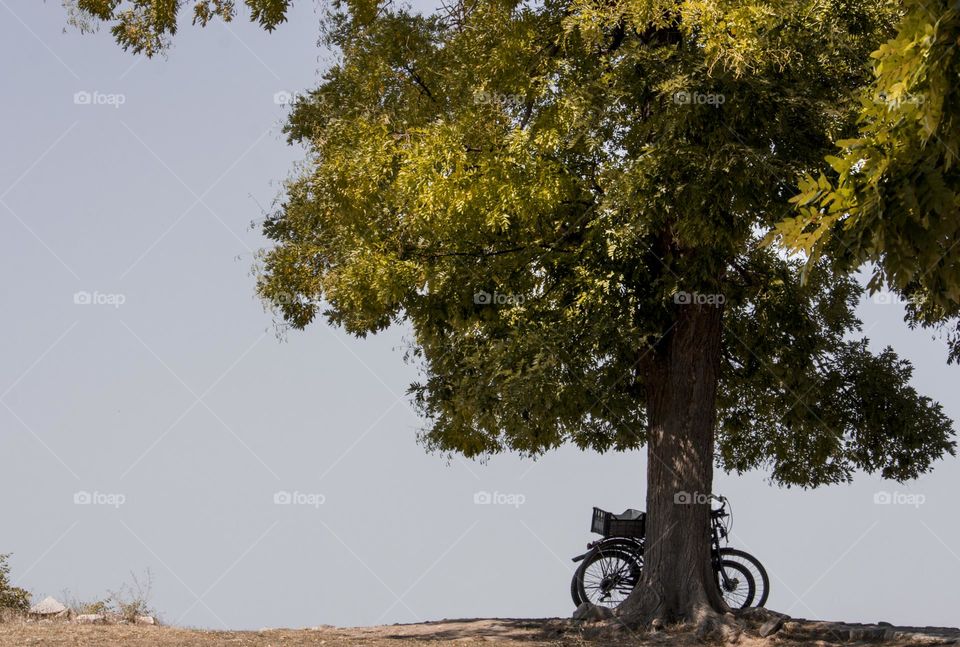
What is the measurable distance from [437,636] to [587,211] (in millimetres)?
5301

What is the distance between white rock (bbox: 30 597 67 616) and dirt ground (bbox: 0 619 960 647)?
1015mm

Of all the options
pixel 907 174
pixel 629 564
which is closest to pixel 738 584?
pixel 629 564

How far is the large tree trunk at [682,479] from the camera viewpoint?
41.7ft

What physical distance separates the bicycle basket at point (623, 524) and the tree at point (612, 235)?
29.5 inches

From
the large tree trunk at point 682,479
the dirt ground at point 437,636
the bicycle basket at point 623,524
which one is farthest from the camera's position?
the bicycle basket at point 623,524

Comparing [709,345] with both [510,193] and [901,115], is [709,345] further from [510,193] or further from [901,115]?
[901,115]

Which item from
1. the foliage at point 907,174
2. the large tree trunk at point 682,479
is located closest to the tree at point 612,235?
the large tree trunk at point 682,479

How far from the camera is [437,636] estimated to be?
12336 mm

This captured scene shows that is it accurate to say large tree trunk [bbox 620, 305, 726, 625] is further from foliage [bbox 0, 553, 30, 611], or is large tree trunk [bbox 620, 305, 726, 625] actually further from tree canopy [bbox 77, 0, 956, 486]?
foliage [bbox 0, 553, 30, 611]

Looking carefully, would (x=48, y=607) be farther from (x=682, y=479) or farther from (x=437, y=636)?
(x=682, y=479)

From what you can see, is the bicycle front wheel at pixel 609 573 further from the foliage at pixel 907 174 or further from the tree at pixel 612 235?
the foliage at pixel 907 174

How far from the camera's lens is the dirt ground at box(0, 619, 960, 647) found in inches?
421

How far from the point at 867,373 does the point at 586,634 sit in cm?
577

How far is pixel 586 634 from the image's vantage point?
1248cm
